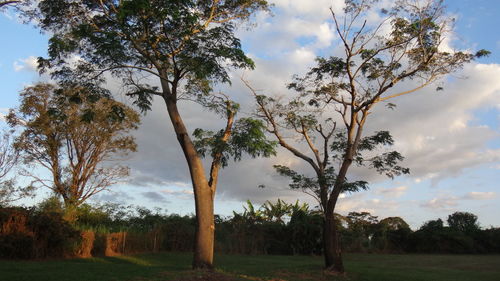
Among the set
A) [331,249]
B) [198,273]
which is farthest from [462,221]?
[198,273]

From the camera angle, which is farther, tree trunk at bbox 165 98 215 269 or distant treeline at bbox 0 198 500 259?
distant treeline at bbox 0 198 500 259

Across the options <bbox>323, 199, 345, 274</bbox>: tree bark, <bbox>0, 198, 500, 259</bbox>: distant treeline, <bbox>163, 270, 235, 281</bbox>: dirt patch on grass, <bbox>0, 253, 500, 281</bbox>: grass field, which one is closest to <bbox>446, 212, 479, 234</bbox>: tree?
<bbox>0, 198, 500, 259</bbox>: distant treeline

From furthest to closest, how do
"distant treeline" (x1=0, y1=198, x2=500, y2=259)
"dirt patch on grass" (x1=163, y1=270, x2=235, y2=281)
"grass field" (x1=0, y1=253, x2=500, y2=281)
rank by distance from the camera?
"distant treeline" (x1=0, y1=198, x2=500, y2=259)
"grass field" (x1=0, y1=253, x2=500, y2=281)
"dirt patch on grass" (x1=163, y1=270, x2=235, y2=281)

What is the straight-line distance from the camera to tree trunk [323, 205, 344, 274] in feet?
46.8

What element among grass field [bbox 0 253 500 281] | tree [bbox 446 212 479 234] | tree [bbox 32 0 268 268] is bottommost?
grass field [bbox 0 253 500 281]

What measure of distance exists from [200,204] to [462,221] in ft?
73.7

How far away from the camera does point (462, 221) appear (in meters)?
27.9

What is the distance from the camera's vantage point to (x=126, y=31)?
11.9m

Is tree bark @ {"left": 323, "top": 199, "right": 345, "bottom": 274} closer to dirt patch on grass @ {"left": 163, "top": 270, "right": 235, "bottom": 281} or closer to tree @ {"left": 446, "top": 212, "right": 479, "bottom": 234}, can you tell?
dirt patch on grass @ {"left": 163, "top": 270, "right": 235, "bottom": 281}

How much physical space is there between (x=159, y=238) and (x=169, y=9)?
1407 centimetres

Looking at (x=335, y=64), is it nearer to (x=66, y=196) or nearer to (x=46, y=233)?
(x=46, y=233)

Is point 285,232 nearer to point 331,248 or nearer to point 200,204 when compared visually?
point 331,248

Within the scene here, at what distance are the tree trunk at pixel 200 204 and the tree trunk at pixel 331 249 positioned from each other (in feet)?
14.9

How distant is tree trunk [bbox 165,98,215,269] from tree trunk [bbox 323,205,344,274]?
14.9 feet
